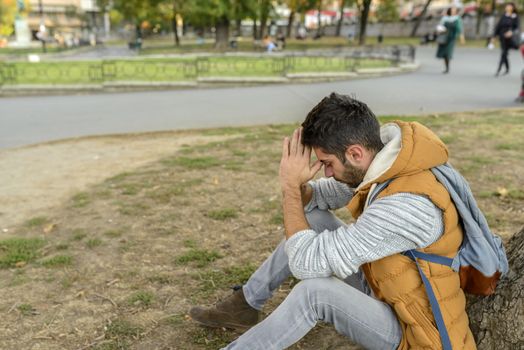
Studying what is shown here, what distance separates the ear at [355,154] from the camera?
199cm

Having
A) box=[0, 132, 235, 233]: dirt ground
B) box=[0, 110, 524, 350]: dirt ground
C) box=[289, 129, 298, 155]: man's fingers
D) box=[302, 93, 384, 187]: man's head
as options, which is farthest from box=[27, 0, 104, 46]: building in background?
box=[302, 93, 384, 187]: man's head

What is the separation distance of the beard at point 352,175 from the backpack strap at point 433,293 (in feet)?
1.14

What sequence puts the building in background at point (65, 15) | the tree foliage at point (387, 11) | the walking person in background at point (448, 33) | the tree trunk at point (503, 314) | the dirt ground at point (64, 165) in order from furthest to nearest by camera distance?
the building in background at point (65, 15)
the tree foliage at point (387, 11)
the walking person in background at point (448, 33)
the dirt ground at point (64, 165)
the tree trunk at point (503, 314)

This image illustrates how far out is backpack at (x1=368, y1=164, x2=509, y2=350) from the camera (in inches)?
74.0

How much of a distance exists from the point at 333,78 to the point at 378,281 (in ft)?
44.8

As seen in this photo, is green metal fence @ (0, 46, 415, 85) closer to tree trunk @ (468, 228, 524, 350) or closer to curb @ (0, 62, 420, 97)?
curb @ (0, 62, 420, 97)

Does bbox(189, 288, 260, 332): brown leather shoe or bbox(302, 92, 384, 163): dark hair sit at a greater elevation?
bbox(302, 92, 384, 163): dark hair

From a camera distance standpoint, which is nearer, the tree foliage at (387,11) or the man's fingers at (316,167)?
the man's fingers at (316,167)

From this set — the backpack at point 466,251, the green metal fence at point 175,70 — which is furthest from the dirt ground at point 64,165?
the green metal fence at point 175,70

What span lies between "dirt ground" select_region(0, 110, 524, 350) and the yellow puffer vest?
2.78 feet

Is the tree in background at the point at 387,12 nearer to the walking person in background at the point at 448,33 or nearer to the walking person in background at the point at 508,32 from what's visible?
the walking person in background at the point at 448,33

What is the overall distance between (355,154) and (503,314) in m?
0.93

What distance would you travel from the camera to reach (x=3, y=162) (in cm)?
693

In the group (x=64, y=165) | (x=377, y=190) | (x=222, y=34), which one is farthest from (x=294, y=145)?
(x=222, y=34)
